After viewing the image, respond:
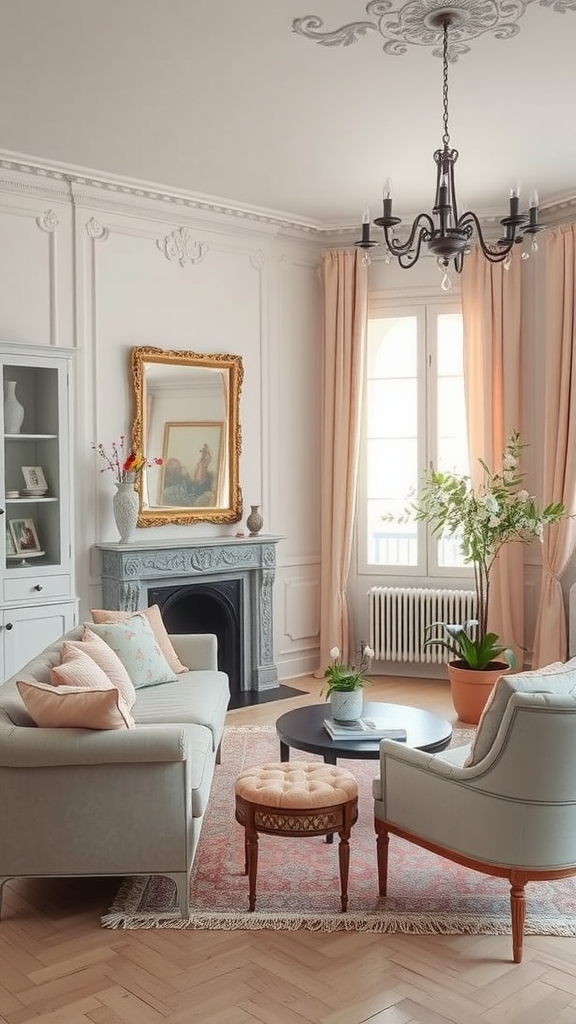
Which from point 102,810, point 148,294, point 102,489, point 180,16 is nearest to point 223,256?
point 148,294

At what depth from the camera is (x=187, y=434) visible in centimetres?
617

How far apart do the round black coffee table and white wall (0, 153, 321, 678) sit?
2.03 metres

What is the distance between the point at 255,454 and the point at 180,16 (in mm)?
3384

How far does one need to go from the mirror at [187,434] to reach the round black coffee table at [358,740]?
86.5 inches

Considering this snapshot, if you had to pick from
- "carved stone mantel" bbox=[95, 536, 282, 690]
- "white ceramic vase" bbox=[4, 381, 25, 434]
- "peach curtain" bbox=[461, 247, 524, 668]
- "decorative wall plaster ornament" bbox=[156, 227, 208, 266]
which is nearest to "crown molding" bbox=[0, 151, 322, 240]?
"decorative wall plaster ornament" bbox=[156, 227, 208, 266]

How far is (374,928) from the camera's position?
3031mm

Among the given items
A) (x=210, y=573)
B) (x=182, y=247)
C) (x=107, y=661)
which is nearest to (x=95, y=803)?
(x=107, y=661)

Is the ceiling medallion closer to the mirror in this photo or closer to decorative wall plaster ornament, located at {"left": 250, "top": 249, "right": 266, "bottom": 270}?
the mirror

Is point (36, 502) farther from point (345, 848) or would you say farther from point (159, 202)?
point (345, 848)

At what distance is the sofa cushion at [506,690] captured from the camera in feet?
9.11

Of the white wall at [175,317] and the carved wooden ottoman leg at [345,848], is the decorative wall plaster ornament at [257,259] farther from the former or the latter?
the carved wooden ottoman leg at [345,848]

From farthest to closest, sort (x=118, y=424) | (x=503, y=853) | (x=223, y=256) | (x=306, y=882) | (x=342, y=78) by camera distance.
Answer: (x=223, y=256)
(x=118, y=424)
(x=342, y=78)
(x=306, y=882)
(x=503, y=853)

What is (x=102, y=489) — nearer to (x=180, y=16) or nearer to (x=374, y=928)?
(x=180, y=16)

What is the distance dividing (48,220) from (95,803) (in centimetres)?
370
